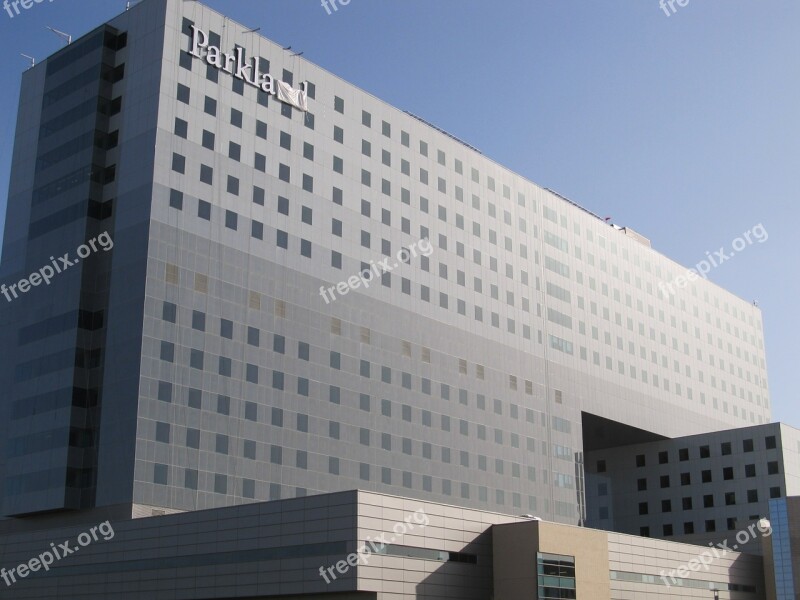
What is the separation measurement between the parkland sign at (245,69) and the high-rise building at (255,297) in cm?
18

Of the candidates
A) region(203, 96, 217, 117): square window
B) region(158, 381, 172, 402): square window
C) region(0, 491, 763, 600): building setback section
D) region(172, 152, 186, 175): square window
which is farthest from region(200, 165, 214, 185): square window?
region(0, 491, 763, 600): building setback section

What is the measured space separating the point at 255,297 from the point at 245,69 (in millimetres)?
18629

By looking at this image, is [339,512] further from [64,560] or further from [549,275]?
[549,275]

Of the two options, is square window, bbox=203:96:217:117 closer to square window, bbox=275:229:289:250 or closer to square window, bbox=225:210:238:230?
square window, bbox=225:210:238:230

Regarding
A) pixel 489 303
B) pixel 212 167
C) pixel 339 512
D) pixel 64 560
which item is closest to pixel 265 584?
pixel 339 512

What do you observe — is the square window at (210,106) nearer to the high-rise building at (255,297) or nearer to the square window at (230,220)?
the high-rise building at (255,297)

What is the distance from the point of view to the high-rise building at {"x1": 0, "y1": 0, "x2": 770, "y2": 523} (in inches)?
2913

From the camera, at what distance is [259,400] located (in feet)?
258

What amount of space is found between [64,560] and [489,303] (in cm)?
4664

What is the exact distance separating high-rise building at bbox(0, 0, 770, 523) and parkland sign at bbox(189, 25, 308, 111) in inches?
7.1

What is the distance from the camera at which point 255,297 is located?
80562mm

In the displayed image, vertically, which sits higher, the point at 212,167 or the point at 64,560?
the point at 212,167

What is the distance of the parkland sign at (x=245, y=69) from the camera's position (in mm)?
81250

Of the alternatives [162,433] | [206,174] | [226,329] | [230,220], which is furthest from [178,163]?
[162,433]
